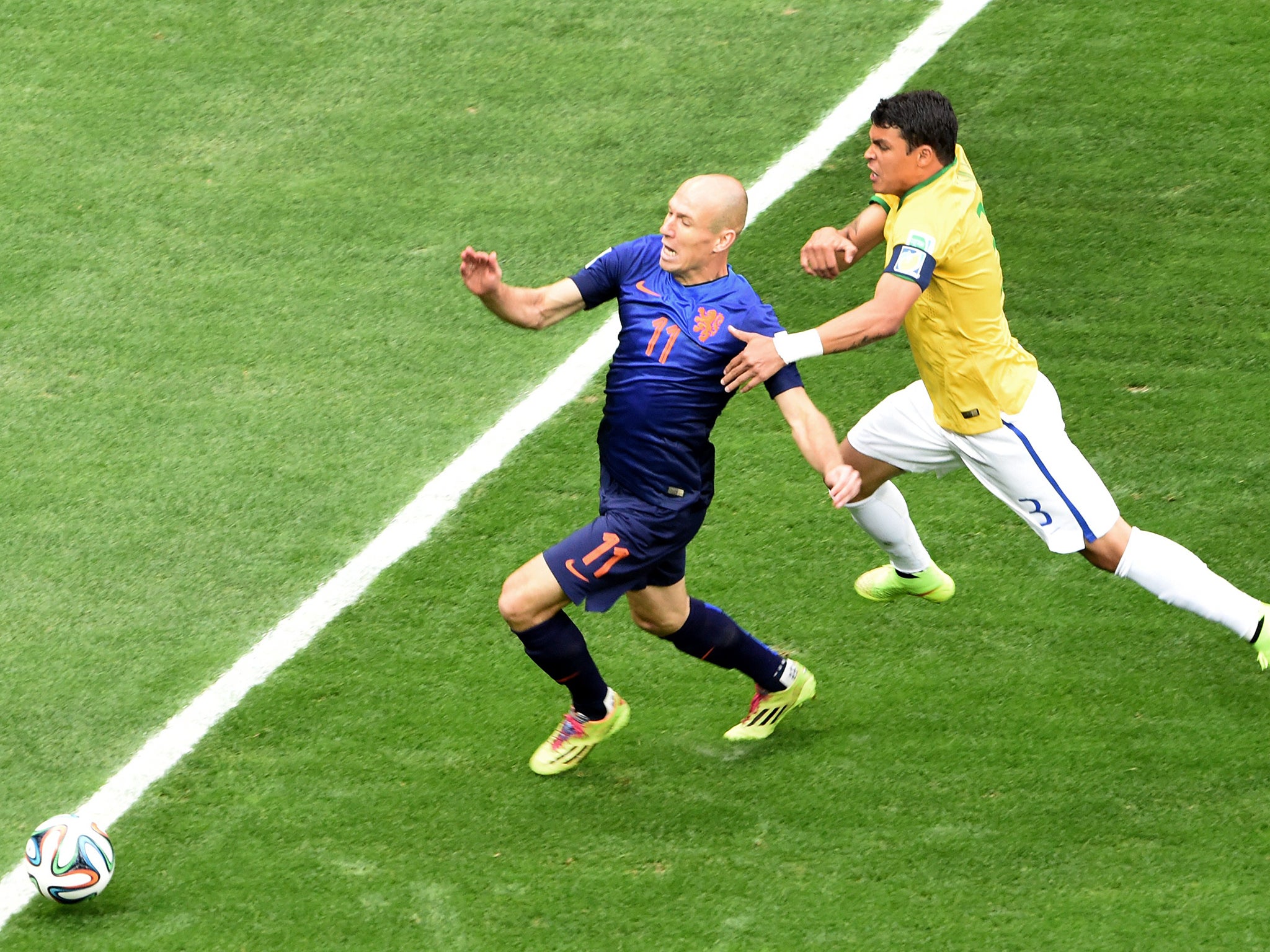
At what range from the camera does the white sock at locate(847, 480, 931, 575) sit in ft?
21.4

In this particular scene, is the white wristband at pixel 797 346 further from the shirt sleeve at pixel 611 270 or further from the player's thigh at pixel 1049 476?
the player's thigh at pixel 1049 476

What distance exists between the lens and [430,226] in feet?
30.4

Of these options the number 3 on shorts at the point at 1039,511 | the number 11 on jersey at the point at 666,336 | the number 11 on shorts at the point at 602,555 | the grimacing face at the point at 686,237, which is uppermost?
the grimacing face at the point at 686,237

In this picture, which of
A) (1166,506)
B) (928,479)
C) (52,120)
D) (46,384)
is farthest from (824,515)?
A: (52,120)

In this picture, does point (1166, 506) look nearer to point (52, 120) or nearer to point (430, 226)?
point (430, 226)

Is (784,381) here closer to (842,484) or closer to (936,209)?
(842,484)

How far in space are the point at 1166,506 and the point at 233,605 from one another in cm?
424

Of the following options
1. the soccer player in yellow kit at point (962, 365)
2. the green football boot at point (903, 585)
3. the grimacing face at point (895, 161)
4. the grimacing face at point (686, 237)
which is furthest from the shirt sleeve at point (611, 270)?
the green football boot at point (903, 585)

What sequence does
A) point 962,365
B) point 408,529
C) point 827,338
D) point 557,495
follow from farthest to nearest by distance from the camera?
point 557,495 < point 408,529 < point 962,365 < point 827,338

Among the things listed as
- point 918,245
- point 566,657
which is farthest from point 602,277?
point 566,657

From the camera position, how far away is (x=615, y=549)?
220 inches

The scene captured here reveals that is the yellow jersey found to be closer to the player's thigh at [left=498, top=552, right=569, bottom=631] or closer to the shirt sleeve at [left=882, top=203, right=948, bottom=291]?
the shirt sleeve at [left=882, top=203, right=948, bottom=291]

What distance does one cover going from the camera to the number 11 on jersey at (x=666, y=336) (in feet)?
18.2

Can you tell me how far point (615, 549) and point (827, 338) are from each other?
1039 mm
